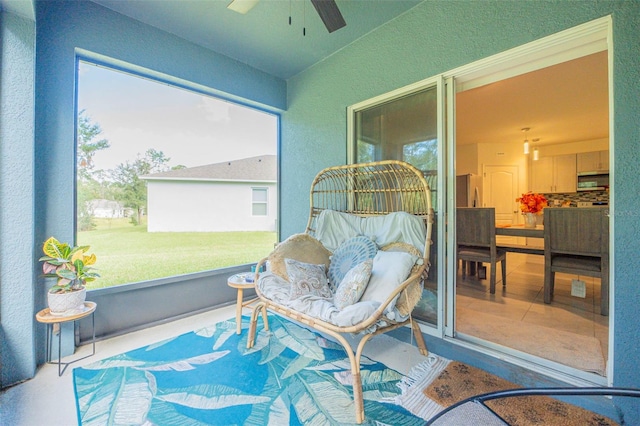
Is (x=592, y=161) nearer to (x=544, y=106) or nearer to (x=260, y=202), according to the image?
(x=544, y=106)

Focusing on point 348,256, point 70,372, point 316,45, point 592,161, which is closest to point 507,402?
point 348,256

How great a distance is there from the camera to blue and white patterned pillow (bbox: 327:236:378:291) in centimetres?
215

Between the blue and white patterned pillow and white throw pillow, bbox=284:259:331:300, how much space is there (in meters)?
0.10

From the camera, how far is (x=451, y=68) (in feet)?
6.85

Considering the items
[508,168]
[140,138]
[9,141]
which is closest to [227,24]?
[140,138]

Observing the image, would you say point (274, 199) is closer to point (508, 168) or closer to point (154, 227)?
point (154, 227)

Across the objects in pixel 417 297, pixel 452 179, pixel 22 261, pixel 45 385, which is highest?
pixel 452 179

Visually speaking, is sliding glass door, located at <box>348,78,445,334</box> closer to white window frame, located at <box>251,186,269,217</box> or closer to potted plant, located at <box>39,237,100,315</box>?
white window frame, located at <box>251,186,269,217</box>

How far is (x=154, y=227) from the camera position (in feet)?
9.48

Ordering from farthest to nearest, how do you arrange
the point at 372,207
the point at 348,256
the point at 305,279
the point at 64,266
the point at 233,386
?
the point at 372,207
the point at 348,256
the point at 305,279
the point at 64,266
the point at 233,386

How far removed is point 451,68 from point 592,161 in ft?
18.6

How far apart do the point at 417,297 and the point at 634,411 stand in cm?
112

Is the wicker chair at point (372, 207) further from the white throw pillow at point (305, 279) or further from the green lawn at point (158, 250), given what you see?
the green lawn at point (158, 250)

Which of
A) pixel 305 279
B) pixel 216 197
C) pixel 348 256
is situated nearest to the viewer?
pixel 305 279
